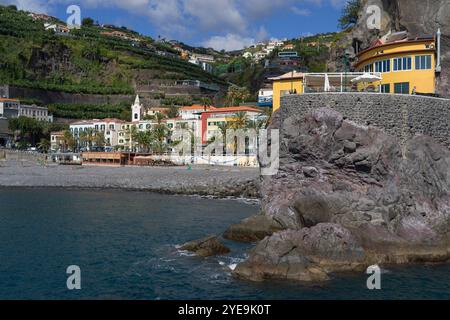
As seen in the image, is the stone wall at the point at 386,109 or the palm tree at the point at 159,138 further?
the palm tree at the point at 159,138

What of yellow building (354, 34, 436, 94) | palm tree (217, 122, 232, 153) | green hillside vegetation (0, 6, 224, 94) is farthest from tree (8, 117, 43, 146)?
yellow building (354, 34, 436, 94)

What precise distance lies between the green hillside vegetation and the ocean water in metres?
114

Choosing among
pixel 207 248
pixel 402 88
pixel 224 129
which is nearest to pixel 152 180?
pixel 224 129

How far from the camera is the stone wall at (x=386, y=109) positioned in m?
29.1

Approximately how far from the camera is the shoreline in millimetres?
57844

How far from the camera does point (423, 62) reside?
34469 mm

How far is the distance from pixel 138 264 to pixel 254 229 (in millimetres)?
7747

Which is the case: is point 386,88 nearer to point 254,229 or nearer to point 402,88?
point 402,88

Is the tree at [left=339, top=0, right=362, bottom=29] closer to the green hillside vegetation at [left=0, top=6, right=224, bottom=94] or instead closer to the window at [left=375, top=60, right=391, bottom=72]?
the window at [left=375, top=60, right=391, bottom=72]

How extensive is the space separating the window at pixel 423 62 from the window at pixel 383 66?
6.08 feet

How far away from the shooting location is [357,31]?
202ft

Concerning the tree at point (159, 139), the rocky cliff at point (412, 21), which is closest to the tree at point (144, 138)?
the tree at point (159, 139)

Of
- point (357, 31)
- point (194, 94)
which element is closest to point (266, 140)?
point (357, 31)

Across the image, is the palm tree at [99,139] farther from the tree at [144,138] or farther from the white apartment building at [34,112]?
the white apartment building at [34,112]
